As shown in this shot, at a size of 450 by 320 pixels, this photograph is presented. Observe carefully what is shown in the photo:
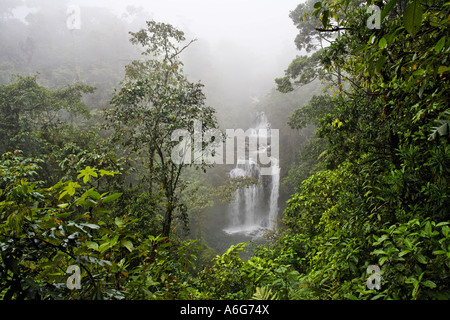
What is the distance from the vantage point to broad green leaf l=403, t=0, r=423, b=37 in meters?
0.71

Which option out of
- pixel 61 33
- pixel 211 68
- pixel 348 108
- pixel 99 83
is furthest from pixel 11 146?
pixel 61 33

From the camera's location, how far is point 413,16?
0.72 metres

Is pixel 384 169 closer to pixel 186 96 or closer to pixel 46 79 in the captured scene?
pixel 186 96

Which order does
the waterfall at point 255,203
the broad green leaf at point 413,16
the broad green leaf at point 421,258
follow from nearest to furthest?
the broad green leaf at point 413,16, the broad green leaf at point 421,258, the waterfall at point 255,203

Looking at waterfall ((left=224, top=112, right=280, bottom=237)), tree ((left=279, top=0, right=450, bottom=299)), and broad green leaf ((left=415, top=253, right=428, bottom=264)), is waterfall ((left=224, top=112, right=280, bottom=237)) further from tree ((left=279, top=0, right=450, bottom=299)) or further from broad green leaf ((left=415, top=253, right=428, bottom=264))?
broad green leaf ((left=415, top=253, right=428, bottom=264))

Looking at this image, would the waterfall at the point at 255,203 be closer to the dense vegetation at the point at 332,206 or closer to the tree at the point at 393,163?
the dense vegetation at the point at 332,206

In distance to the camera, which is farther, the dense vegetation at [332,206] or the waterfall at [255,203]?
the waterfall at [255,203]

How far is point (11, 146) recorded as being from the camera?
8414mm

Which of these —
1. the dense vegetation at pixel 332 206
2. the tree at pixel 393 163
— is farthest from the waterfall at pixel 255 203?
the tree at pixel 393 163

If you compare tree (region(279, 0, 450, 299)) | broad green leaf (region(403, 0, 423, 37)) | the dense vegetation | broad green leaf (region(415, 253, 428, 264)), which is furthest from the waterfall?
broad green leaf (region(403, 0, 423, 37))

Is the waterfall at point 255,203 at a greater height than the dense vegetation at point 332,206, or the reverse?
the dense vegetation at point 332,206

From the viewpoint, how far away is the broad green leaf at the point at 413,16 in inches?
27.8

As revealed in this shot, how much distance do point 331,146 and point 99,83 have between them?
1188 inches

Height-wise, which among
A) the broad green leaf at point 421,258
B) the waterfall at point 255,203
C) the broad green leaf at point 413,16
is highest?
the broad green leaf at point 413,16
